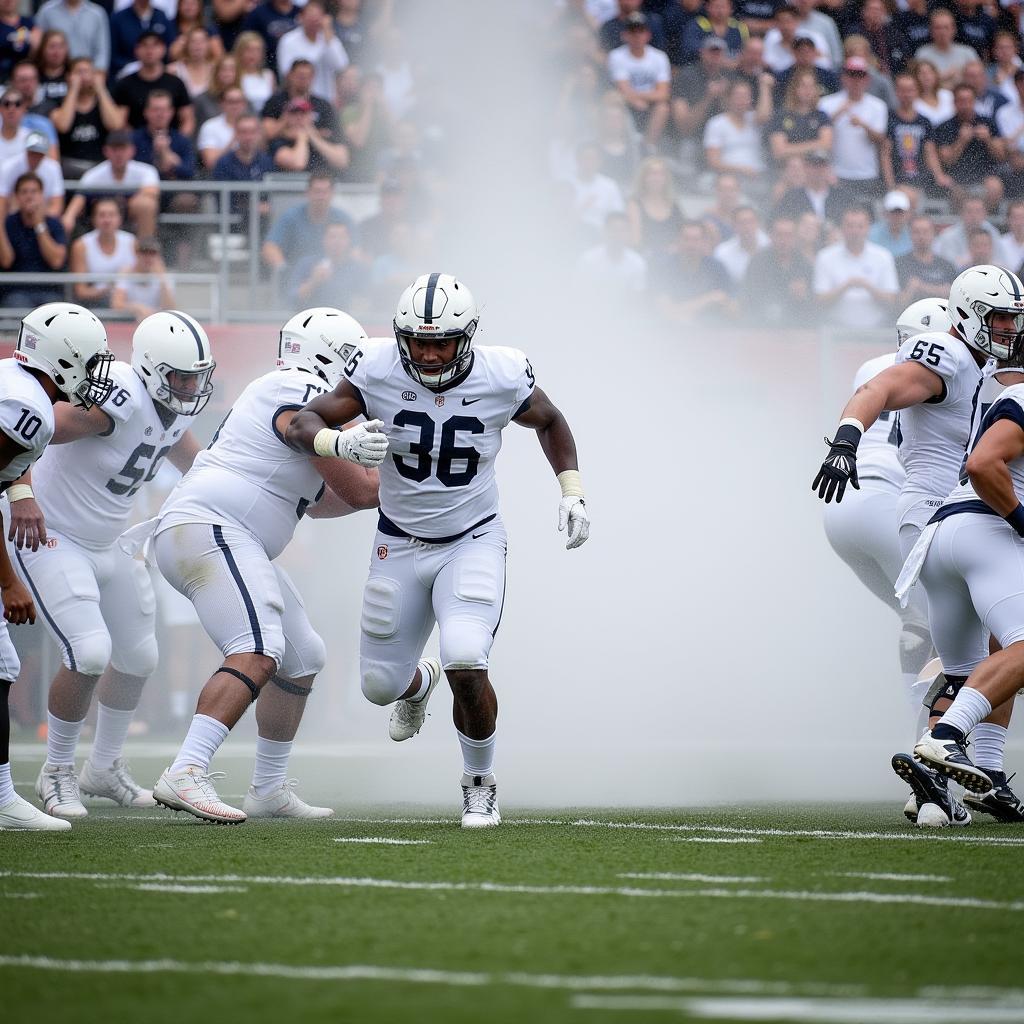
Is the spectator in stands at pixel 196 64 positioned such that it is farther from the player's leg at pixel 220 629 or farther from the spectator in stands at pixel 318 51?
the player's leg at pixel 220 629

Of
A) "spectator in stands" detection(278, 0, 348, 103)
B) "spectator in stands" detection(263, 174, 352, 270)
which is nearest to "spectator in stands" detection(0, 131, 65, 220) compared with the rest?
"spectator in stands" detection(263, 174, 352, 270)

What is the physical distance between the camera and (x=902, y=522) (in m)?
5.74

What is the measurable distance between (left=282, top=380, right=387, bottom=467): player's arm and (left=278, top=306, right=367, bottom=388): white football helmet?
0.37 m

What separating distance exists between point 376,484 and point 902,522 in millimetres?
1812

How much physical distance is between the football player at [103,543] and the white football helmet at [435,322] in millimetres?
1054

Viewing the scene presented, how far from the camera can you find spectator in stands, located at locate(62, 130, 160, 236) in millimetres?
9969

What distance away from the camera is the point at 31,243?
9.88m

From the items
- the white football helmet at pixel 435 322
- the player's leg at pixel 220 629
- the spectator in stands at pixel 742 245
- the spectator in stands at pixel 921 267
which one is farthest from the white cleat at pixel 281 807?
the spectator in stands at pixel 921 267

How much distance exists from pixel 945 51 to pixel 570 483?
7950mm

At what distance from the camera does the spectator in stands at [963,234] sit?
34.2 feet

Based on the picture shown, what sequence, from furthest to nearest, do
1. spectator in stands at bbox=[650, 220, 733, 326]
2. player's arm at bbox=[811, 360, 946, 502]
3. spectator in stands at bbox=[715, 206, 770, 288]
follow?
1. spectator in stands at bbox=[715, 206, 770, 288]
2. spectator in stands at bbox=[650, 220, 733, 326]
3. player's arm at bbox=[811, 360, 946, 502]

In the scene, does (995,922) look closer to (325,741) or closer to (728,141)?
(325,741)

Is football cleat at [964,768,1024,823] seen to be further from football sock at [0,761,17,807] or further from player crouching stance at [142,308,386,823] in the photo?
football sock at [0,761,17,807]

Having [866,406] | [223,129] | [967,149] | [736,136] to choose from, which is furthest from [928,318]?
[223,129]
